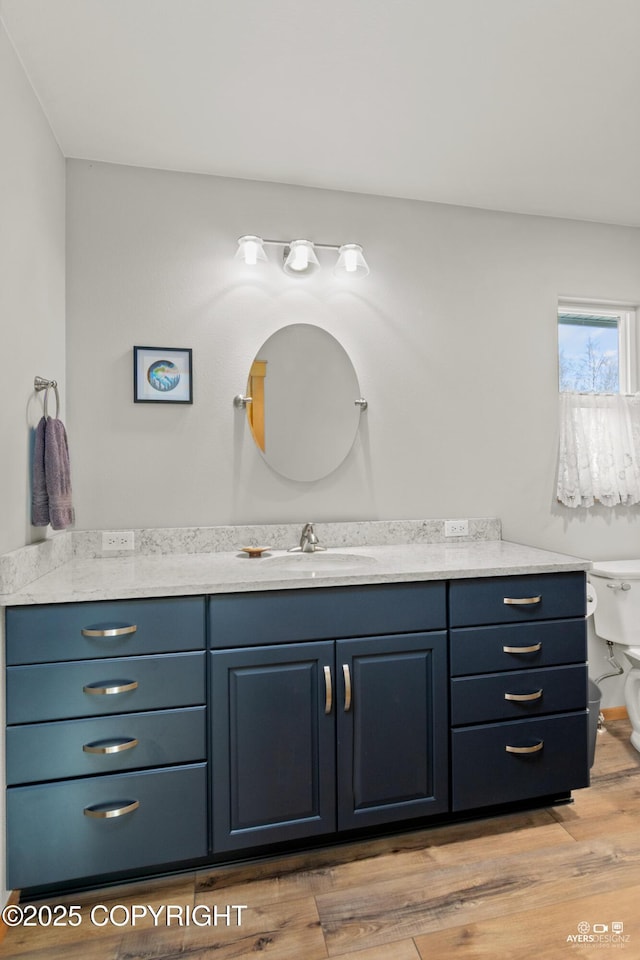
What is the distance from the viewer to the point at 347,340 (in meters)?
2.46

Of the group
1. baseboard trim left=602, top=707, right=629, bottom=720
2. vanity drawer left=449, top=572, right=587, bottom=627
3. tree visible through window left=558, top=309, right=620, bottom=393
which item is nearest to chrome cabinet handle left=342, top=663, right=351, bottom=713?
vanity drawer left=449, top=572, right=587, bottom=627

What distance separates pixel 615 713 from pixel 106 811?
242 centimetres

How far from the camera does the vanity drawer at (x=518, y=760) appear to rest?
185 cm

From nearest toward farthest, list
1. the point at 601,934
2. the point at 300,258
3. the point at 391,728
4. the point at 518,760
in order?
1. the point at 601,934
2. the point at 391,728
3. the point at 518,760
4. the point at 300,258

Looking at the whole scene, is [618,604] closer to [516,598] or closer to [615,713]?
[615,713]

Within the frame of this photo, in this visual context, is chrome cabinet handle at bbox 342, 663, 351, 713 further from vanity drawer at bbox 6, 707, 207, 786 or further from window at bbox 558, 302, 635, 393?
window at bbox 558, 302, 635, 393

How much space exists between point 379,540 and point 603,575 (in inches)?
42.6

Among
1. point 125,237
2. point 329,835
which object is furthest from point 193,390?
point 329,835

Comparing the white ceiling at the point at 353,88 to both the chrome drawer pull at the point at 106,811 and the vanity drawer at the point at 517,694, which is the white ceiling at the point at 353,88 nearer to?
the vanity drawer at the point at 517,694

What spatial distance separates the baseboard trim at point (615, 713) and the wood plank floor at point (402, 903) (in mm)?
877

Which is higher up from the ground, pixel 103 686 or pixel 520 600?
pixel 520 600

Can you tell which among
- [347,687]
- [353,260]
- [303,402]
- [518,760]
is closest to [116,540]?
[303,402]

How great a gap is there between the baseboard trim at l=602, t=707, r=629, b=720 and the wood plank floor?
877 mm

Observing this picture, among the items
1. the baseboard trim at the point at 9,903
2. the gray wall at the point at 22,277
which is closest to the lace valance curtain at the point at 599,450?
the gray wall at the point at 22,277
